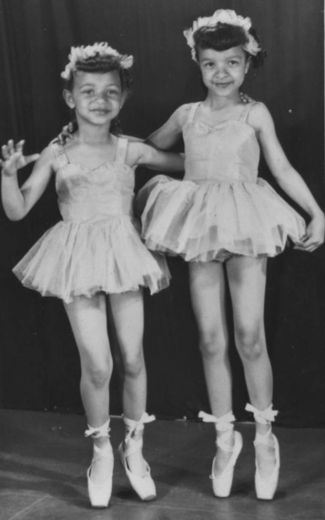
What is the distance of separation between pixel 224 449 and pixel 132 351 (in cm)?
42

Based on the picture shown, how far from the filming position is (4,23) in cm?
335

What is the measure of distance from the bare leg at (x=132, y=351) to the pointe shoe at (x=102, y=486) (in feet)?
0.24

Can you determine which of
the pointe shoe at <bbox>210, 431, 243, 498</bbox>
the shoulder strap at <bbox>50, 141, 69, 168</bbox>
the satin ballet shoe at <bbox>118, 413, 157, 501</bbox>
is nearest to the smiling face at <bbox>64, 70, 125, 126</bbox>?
the shoulder strap at <bbox>50, 141, 69, 168</bbox>

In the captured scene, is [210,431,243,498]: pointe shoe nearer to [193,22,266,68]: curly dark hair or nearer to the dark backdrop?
the dark backdrop

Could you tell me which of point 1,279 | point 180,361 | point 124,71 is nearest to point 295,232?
point 124,71

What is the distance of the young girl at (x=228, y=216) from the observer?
268 centimetres

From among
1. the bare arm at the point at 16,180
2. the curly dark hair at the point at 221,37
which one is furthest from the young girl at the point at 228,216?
the bare arm at the point at 16,180

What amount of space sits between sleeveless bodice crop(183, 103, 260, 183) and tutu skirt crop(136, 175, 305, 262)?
0.10ft

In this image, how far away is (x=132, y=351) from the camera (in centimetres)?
274

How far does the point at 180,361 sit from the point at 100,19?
1301 mm

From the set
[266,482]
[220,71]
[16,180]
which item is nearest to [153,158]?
[220,71]

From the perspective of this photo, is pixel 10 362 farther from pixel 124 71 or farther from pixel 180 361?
pixel 124 71

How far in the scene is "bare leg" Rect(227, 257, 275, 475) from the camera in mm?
2732

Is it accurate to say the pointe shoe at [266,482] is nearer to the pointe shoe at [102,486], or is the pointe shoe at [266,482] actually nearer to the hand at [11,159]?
the pointe shoe at [102,486]
